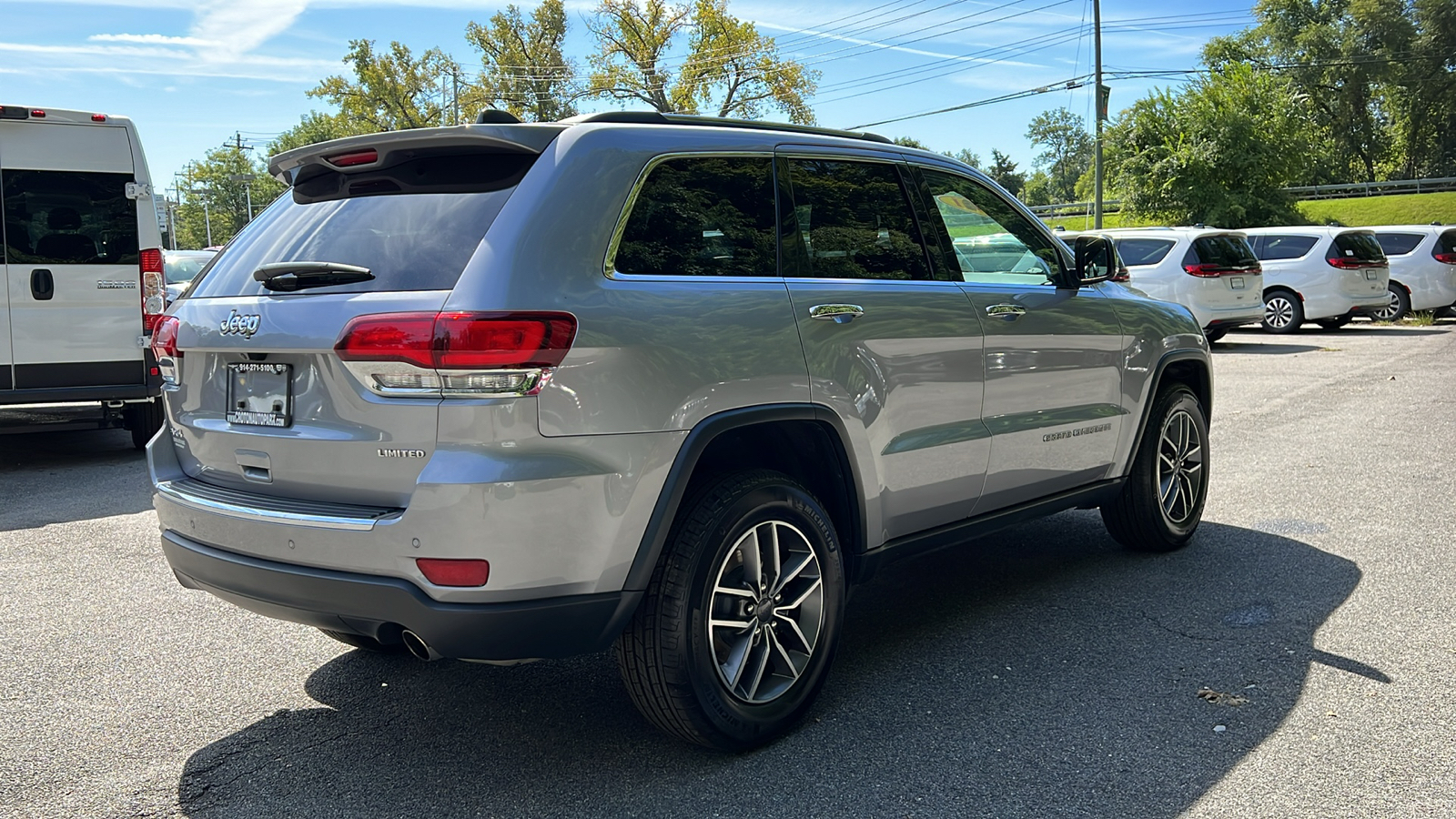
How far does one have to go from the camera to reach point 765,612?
351cm

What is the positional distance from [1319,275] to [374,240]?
774 inches

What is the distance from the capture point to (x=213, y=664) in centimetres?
430

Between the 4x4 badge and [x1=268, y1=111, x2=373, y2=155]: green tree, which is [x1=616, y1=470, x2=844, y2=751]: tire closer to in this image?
the 4x4 badge

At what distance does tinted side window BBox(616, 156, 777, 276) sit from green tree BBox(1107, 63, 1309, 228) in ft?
110

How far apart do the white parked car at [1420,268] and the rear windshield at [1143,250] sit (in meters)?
6.51

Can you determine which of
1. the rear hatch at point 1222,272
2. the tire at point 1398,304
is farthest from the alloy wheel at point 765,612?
the tire at point 1398,304

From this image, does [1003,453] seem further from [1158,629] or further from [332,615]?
[332,615]

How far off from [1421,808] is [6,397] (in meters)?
9.04

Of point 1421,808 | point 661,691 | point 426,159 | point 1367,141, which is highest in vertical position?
point 1367,141

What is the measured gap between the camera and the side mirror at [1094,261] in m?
4.95

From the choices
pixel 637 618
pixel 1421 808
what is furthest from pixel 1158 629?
pixel 637 618

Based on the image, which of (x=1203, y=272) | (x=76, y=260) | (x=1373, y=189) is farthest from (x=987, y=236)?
(x=1373, y=189)

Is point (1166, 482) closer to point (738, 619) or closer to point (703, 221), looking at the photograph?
point (738, 619)

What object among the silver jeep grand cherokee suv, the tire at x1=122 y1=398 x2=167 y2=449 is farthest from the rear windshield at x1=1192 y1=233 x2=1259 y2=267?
the silver jeep grand cherokee suv
